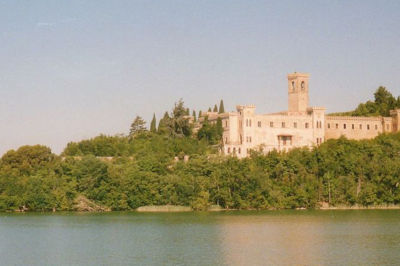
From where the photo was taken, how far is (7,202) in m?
58.6

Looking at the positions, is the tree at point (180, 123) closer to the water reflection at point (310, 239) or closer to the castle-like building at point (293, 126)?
the castle-like building at point (293, 126)

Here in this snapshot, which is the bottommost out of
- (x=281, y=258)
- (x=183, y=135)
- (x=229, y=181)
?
(x=281, y=258)

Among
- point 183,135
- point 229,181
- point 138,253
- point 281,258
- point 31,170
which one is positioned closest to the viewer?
point 281,258

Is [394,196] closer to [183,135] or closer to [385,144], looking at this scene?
[385,144]

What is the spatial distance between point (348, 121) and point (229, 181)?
23195 mm

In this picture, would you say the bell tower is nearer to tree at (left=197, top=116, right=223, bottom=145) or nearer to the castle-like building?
the castle-like building

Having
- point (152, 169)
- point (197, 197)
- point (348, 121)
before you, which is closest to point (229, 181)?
point (197, 197)

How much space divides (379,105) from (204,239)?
50846 millimetres

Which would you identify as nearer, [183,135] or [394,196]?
[394,196]

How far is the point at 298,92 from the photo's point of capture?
250ft

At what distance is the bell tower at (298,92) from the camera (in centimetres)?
7600

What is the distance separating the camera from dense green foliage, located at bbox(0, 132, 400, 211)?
57.4 meters

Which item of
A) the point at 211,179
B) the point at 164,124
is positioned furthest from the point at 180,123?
the point at 211,179

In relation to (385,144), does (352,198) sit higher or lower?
lower
